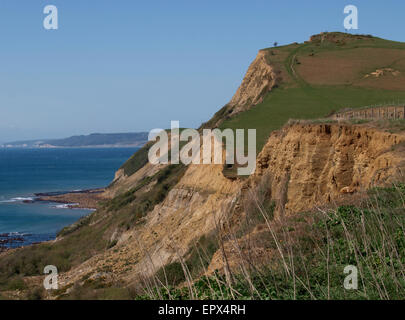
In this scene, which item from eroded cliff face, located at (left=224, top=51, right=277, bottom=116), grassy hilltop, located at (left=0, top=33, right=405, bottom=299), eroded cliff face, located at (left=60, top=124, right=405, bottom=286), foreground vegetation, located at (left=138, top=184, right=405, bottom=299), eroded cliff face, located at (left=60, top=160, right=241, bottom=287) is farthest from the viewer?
eroded cliff face, located at (left=224, top=51, right=277, bottom=116)

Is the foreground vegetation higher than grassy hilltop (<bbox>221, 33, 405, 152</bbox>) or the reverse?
the reverse

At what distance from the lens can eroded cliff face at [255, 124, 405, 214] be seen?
18203 mm

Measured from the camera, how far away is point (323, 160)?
890 inches

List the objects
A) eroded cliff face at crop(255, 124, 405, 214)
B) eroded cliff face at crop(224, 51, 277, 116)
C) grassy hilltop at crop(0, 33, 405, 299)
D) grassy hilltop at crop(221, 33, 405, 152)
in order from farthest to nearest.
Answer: eroded cliff face at crop(224, 51, 277, 116), grassy hilltop at crop(221, 33, 405, 152), eroded cliff face at crop(255, 124, 405, 214), grassy hilltop at crop(0, 33, 405, 299)

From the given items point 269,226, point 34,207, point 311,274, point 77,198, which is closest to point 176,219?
point 311,274

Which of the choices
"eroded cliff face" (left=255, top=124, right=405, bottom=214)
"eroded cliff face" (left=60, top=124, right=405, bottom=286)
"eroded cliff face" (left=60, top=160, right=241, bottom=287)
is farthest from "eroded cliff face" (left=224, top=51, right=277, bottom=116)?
"eroded cliff face" (left=255, top=124, right=405, bottom=214)

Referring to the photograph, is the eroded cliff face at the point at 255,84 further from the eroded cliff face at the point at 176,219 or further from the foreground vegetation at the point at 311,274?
the foreground vegetation at the point at 311,274

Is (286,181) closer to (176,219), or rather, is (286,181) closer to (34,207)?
(176,219)

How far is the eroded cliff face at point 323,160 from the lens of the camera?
18.2m

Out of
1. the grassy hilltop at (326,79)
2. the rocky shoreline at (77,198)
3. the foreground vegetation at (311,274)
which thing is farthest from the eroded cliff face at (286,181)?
the rocky shoreline at (77,198)

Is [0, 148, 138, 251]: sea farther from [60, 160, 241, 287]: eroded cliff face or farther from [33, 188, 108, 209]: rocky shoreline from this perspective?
[60, 160, 241, 287]: eroded cliff face

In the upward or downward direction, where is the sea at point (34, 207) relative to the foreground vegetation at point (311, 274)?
downward
